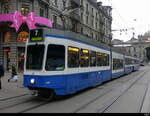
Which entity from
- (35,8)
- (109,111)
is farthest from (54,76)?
(35,8)

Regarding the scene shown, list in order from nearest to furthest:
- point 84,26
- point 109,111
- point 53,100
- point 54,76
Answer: point 109,111
point 54,76
point 53,100
point 84,26

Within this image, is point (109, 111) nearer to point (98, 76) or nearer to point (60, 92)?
point (60, 92)

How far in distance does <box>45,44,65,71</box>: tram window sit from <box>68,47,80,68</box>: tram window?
491mm

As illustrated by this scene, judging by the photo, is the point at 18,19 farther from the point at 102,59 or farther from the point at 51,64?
the point at 51,64

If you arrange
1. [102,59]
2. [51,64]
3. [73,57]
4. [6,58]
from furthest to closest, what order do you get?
[6,58], [102,59], [73,57], [51,64]

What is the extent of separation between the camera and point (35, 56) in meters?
9.51

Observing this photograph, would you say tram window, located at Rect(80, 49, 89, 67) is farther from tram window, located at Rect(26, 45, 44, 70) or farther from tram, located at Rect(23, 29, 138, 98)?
tram window, located at Rect(26, 45, 44, 70)

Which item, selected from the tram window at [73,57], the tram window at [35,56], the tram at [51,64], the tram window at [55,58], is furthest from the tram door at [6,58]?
the tram window at [55,58]

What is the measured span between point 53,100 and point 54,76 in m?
1.31

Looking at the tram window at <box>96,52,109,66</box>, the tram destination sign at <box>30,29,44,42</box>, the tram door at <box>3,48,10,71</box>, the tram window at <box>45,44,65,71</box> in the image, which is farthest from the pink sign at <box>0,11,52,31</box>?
the tram window at <box>45,44,65,71</box>

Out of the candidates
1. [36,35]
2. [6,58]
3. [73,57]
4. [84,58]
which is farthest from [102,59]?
[6,58]

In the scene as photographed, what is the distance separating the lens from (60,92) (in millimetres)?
9547

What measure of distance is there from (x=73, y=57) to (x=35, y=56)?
1937mm

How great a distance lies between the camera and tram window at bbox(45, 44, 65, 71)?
9.29 meters
